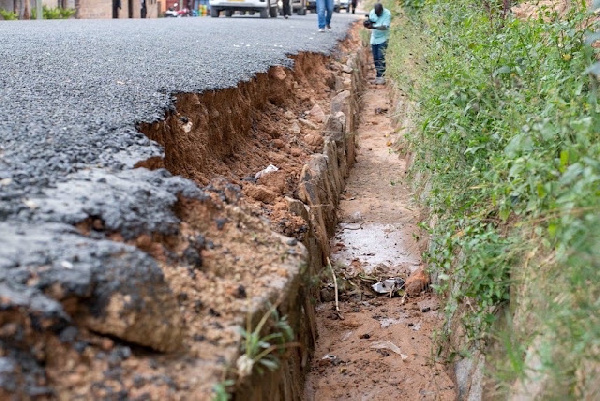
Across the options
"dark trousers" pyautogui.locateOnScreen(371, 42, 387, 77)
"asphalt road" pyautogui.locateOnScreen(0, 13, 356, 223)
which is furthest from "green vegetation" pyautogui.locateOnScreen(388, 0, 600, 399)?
"dark trousers" pyautogui.locateOnScreen(371, 42, 387, 77)

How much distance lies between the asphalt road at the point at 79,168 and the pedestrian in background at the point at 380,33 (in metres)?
6.14

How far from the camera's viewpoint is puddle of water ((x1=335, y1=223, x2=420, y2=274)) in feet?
20.9

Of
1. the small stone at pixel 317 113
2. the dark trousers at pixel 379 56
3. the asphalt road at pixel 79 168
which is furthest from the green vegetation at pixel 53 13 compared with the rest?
the small stone at pixel 317 113

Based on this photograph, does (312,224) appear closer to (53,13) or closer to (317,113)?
(317,113)

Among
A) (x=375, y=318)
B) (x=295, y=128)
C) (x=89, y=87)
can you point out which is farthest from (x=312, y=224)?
(x=295, y=128)

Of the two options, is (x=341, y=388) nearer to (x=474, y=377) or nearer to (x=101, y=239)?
(x=474, y=377)

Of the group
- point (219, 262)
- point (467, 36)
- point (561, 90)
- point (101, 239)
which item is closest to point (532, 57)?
point (561, 90)

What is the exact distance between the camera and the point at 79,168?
339cm

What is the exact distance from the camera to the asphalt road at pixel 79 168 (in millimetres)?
2453

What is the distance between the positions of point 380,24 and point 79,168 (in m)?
10.5

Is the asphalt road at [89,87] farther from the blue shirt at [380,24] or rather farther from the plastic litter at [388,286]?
the blue shirt at [380,24]

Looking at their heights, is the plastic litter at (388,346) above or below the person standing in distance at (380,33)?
below

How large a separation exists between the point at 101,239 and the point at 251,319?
64cm

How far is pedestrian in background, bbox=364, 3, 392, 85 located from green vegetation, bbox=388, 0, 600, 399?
686cm
